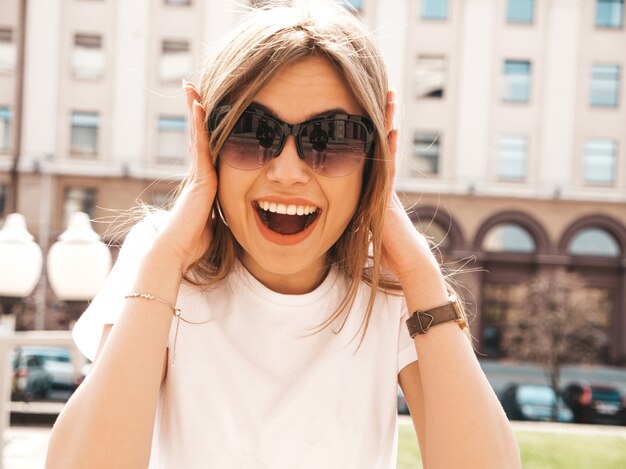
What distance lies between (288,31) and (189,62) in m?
23.4

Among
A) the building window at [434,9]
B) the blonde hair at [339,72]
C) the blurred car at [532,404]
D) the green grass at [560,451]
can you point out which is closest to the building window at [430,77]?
the building window at [434,9]

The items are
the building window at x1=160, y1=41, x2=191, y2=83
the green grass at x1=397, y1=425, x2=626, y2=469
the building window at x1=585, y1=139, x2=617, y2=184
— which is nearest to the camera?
the green grass at x1=397, y1=425, x2=626, y2=469

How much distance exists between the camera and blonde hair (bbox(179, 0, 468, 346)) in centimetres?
130

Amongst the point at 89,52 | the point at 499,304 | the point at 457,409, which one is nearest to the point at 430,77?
the point at 499,304

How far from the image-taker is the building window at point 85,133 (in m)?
23.3

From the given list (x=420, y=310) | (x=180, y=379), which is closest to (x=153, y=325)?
(x=180, y=379)

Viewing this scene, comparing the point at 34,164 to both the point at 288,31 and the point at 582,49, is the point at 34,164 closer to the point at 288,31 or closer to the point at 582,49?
the point at 582,49

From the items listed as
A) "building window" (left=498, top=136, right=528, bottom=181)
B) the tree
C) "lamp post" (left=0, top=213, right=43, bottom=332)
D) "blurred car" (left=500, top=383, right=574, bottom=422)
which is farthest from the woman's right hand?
"building window" (left=498, top=136, right=528, bottom=181)

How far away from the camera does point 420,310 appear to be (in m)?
1.40

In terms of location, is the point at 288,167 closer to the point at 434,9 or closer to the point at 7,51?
the point at 434,9

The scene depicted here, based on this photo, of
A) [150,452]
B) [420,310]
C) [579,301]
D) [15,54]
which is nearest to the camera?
[150,452]

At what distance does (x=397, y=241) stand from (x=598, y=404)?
15605mm

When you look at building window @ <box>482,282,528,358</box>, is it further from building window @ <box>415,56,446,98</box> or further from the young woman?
the young woman

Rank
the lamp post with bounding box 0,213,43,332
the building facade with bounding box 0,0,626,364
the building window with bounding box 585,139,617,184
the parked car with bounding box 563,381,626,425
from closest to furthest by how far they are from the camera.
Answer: the lamp post with bounding box 0,213,43,332 < the parked car with bounding box 563,381,626,425 < the building facade with bounding box 0,0,626,364 < the building window with bounding box 585,139,617,184
